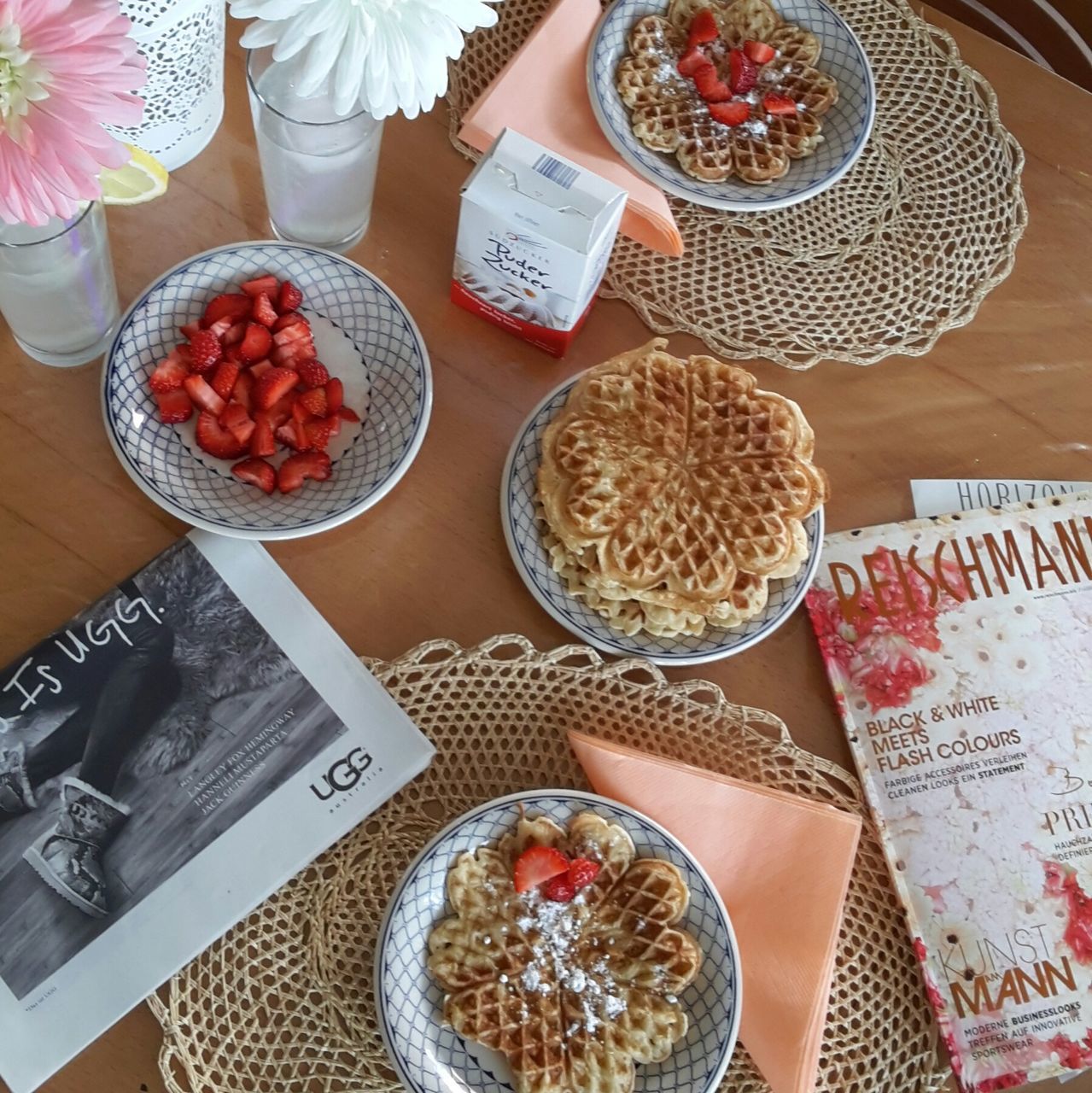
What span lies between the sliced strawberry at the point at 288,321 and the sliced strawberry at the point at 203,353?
0.05 m

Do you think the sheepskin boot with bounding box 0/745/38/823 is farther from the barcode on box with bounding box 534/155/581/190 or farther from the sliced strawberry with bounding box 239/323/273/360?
the barcode on box with bounding box 534/155/581/190

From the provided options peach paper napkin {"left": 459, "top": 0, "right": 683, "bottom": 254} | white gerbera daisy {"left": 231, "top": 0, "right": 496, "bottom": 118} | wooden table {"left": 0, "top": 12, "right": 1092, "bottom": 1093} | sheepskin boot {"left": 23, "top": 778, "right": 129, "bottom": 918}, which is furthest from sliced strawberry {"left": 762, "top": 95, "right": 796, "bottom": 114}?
sheepskin boot {"left": 23, "top": 778, "right": 129, "bottom": 918}

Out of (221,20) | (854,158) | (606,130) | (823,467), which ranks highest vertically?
(221,20)

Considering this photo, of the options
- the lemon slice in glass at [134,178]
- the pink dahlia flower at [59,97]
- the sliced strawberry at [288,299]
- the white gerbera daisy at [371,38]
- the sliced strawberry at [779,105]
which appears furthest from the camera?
the sliced strawberry at [779,105]

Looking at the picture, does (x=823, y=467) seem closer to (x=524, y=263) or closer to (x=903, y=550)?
(x=903, y=550)

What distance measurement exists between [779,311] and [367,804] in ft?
2.02

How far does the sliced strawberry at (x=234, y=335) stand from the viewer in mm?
930

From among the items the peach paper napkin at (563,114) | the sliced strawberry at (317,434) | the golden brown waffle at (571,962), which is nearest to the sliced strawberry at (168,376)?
the sliced strawberry at (317,434)

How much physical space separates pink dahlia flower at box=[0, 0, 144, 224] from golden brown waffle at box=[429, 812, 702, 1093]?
1.78 ft

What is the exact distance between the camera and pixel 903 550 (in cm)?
99

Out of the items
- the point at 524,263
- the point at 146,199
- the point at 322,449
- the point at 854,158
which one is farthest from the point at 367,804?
the point at 854,158

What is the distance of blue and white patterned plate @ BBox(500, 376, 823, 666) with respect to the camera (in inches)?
35.9

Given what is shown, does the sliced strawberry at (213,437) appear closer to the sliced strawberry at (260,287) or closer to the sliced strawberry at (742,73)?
the sliced strawberry at (260,287)

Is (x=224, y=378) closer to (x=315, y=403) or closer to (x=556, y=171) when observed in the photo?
(x=315, y=403)
